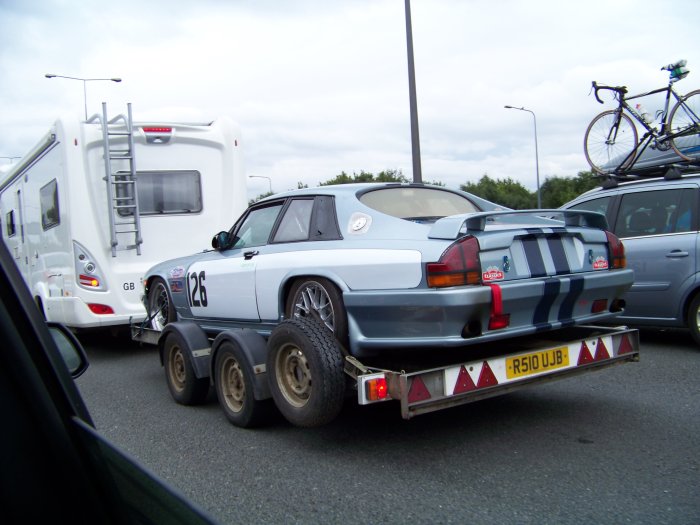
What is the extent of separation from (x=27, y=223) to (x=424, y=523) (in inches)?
377

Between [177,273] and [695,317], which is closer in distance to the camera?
[177,273]

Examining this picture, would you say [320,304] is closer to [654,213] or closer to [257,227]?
[257,227]

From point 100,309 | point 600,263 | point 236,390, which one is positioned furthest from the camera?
point 100,309

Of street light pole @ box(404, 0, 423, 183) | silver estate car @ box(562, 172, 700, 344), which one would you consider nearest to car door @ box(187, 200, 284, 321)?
silver estate car @ box(562, 172, 700, 344)

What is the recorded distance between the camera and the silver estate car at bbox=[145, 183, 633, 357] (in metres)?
4.15

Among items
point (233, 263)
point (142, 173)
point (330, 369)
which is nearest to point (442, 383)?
point (330, 369)

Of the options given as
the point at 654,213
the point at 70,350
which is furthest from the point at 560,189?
the point at 70,350

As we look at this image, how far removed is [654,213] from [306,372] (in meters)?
4.93

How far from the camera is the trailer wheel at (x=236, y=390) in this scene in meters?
5.06

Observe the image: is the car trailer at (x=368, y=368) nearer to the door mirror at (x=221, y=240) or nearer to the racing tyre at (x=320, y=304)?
the racing tyre at (x=320, y=304)

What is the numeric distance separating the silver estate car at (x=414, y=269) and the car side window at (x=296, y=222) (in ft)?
0.04

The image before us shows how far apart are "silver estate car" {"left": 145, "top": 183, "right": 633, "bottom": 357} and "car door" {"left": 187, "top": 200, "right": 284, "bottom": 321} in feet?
0.06

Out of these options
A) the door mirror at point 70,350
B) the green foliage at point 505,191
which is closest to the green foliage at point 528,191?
the green foliage at point 505,191

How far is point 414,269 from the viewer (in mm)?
4199
